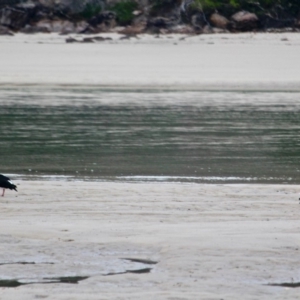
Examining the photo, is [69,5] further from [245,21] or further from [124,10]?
[245,21]

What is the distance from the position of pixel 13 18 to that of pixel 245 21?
9.19m

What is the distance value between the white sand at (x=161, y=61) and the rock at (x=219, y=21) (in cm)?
227

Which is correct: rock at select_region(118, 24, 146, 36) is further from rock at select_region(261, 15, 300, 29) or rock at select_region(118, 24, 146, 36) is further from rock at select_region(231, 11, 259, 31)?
rock at select_region(261, 15, 300, 29)

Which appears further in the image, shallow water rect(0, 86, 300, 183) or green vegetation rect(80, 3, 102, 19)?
green vegetation rect(80, 3, 102, 19)

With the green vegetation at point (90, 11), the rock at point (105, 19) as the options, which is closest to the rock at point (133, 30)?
the rock at point (105, 19)

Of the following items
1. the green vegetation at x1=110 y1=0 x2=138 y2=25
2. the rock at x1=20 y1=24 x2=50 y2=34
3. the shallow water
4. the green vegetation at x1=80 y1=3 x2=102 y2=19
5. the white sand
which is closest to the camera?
the shallow water

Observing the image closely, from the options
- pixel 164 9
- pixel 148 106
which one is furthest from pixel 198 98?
pixel 164 9

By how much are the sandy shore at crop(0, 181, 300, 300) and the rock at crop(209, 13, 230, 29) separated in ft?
90.0

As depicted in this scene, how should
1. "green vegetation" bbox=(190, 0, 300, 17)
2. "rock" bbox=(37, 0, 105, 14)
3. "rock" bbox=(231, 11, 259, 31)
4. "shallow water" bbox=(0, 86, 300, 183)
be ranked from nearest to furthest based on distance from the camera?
"shallow water" bbox=(0, 86, 300, 183), "rock" bbox=(231, 11, 259, 31), "green vegetation" bbox=(190, 0, 300, 17), "rock" bbox=(37, 0, 105, 14)

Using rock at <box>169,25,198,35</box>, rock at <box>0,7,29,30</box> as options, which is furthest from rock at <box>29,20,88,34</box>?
rock at <box>169,25,198,35</box>

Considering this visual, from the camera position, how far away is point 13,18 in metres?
36.9

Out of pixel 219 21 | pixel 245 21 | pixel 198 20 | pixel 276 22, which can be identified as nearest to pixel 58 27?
pixel 198 20

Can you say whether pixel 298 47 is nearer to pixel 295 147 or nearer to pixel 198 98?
pixel 198 98

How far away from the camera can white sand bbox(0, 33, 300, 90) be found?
24.6 metres
